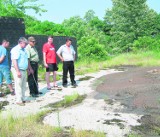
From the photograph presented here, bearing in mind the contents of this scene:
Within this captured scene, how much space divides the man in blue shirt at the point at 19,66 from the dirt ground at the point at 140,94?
2.64m

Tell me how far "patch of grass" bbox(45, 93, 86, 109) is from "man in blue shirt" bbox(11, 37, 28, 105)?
905 mm

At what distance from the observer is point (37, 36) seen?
20438mm

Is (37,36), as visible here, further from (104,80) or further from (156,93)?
(156,93)

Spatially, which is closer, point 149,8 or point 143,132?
point 143,132

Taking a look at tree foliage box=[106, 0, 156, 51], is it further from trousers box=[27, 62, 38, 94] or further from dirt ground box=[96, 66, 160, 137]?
trousers box=[27, 62, 38, 94]

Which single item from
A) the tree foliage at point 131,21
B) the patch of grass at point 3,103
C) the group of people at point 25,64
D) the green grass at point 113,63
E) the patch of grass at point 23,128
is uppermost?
the tree foliage at point 131,21

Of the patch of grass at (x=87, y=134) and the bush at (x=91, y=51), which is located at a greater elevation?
the bush at (x=91, y=51)

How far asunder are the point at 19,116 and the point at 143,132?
285 centimetres

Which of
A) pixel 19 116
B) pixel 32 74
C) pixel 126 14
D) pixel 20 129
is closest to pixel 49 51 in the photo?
pixel 32 74

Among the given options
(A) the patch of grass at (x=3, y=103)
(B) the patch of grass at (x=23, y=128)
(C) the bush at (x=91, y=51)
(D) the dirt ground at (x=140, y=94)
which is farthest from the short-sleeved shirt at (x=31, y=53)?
(C) the bush at (x=91, y=51)

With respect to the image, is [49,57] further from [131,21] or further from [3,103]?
[131,21]

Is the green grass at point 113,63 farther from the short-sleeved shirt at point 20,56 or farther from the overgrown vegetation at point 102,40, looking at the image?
the short-sleeved shirt at point 20,56

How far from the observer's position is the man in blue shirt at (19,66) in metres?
10.3

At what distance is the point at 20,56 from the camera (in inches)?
408
